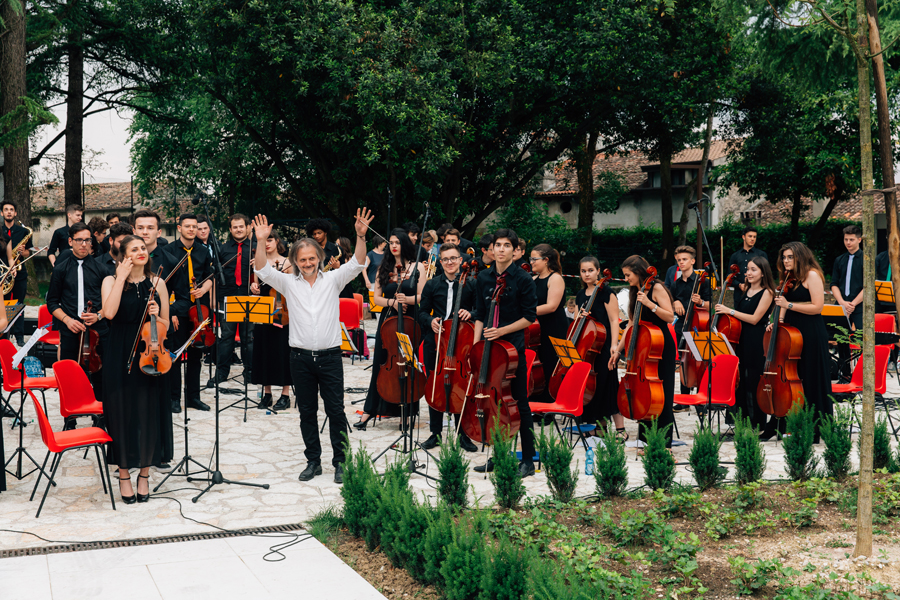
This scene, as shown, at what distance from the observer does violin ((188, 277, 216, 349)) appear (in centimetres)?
869

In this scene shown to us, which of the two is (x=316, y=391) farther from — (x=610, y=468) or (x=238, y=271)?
(x=238, y=271)

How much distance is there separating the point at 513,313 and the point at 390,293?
6.36 feet

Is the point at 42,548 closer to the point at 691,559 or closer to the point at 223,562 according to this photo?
the point at 223,562

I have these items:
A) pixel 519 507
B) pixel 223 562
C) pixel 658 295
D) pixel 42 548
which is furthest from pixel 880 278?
pixel 42 548

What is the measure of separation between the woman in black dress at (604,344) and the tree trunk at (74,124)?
1753 centimetres

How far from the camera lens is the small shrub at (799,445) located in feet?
19.4

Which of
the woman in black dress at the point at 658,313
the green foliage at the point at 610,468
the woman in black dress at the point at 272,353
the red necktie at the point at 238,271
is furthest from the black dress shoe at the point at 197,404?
the green foliage at the point at 610,468

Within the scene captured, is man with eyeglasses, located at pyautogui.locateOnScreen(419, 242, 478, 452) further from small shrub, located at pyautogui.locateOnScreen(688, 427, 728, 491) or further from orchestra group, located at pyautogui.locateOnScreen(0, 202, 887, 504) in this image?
small shrub, located at pyautogui.locateOnScreen(688, 427, 728, 491)

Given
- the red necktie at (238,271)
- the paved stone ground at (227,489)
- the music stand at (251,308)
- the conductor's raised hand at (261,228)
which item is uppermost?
the conductor's raised hand at (261,228)

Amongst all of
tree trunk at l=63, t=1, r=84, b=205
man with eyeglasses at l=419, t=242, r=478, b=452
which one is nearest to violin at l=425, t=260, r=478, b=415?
man with eyeglasses at l=419, t=242, r=478, b=452

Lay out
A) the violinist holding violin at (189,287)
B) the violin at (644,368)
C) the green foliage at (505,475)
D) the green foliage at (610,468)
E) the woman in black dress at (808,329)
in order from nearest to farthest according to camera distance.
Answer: the green foliage at (505,475)
the green foliage at (610,468)
the violin at (644,368)
the woman in black dress at (808,329)
the violinist holding violin at (189,287)

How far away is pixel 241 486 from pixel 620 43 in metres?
12.9

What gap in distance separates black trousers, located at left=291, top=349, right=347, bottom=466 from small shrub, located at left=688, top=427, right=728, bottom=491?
8.43ft

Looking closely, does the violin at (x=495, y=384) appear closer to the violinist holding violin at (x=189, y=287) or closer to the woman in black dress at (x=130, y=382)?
the woman in black dress at (x=130, y=382)
